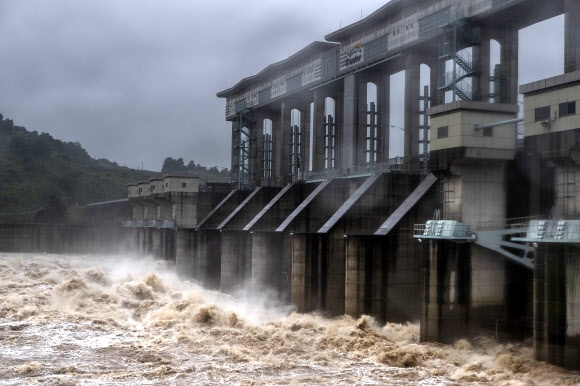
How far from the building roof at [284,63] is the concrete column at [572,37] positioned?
16.7m

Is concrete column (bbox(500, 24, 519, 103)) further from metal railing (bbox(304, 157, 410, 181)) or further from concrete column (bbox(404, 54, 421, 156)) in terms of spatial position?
metal railing (bbox(304, 157, 410, 181))

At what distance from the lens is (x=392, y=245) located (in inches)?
903

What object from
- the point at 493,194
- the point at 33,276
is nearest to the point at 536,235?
the point at 493,194

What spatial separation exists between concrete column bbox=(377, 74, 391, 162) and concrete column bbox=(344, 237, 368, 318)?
12.0m

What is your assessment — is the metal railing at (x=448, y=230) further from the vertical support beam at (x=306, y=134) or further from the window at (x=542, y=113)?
the vertical support beam at (x=306, y=134)

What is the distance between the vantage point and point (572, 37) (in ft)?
67.2

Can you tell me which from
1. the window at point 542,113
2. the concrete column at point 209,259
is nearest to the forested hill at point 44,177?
the concrete column at point 209,259

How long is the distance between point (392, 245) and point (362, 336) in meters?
3.41

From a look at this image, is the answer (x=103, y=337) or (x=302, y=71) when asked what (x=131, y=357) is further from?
(x=302, y=71)

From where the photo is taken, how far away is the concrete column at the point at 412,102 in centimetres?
2909

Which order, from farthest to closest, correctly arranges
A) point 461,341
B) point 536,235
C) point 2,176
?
1. point 2,176
2. point 461,341
3. point 536,235

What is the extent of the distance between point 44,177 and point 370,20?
88.5 metres

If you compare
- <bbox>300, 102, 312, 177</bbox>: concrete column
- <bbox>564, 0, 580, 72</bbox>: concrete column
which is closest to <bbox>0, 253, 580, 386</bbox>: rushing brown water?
<bbox>564, 0, 580, 72</bbox>: concrete column

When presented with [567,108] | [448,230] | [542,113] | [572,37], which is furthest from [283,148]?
[567,108]
